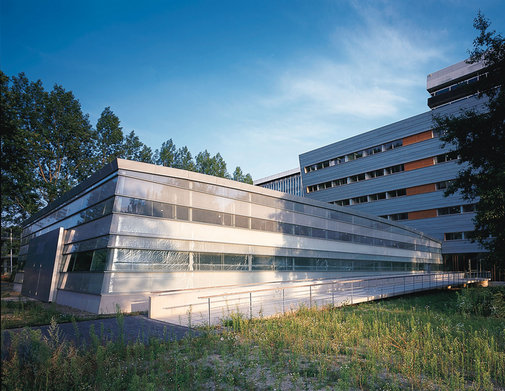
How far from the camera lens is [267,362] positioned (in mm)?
7039

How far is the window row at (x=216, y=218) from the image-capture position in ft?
51.3

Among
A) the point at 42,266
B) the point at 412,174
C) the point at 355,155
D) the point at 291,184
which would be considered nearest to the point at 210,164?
the point at 355,155

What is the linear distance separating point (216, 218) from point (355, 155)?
35.2 metres

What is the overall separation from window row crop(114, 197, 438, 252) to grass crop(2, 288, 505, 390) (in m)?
8.16

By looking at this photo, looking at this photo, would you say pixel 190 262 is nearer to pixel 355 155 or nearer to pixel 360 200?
pixel 360 200

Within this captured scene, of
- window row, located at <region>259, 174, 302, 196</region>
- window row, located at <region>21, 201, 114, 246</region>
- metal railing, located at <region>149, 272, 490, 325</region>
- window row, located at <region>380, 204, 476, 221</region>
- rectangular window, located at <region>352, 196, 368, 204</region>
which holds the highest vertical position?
window row, located at <region>259, 174, 302, 196</region>

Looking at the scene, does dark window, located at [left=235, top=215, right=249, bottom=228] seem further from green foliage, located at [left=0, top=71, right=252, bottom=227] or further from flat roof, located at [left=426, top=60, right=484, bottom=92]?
flat roof, located at [left=426, top=60, right=484, bottom=92]

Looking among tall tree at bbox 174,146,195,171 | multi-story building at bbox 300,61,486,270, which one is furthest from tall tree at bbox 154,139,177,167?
multi-story building at bbox 300,61,486,270

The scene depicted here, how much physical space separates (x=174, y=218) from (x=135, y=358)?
996 cm

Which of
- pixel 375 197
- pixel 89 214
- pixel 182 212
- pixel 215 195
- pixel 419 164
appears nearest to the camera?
pixel 182 212

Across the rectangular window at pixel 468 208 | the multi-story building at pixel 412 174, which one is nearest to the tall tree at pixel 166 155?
the multi-story building at pixel 412 174

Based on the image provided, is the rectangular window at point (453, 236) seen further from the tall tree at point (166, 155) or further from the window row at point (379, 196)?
the tall tree at point (166, 155)

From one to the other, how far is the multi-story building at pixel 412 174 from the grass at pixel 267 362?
32982 millimetres

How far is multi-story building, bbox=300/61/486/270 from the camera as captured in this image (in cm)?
3994
